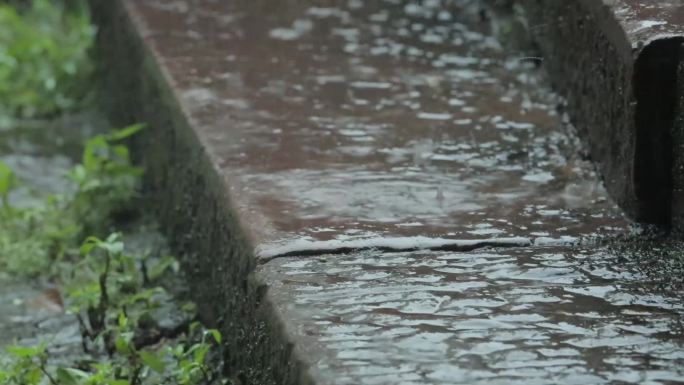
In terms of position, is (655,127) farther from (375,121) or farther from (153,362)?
(153,362)

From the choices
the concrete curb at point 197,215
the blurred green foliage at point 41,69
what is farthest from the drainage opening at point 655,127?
the blurred green foliage at point 41,69

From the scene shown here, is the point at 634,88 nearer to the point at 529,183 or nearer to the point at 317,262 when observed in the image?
the point at 529,183

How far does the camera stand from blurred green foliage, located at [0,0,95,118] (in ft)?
13.9

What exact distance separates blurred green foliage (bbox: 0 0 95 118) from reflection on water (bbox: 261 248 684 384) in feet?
8.45

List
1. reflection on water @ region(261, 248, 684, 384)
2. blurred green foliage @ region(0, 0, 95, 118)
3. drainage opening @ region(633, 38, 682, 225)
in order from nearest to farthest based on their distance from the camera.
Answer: reflection on water @ region(261, 248, 684, 384)
drainage opening @ region(633, 38, 682, 225)
blurred green foliage @ region(0, 0, 95, 118)

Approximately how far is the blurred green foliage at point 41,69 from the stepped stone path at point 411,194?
0.85 m

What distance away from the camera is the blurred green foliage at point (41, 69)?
4.24 metres

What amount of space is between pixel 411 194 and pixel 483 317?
1.81 ft

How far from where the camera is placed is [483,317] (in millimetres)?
1649

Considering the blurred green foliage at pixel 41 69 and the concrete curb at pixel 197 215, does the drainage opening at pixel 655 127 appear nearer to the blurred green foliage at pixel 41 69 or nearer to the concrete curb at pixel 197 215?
the concrete curb at pixel 197 215

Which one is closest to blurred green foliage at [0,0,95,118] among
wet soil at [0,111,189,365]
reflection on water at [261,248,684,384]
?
wet soil at [0,111,189,365]

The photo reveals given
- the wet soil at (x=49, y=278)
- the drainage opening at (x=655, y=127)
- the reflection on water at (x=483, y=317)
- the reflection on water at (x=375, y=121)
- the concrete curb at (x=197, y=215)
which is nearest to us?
the reflection on water at (x=483, y=317)

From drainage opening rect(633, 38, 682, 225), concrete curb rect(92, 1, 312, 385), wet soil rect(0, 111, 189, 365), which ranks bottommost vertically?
wet soil rect(0, 111, 189, 365)

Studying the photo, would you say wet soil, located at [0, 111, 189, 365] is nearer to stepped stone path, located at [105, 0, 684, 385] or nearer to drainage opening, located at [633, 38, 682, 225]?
stepped stone path, located at [105, 0, 684, 385]
